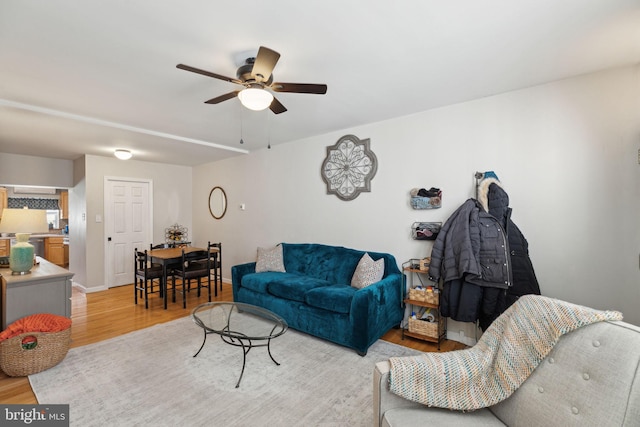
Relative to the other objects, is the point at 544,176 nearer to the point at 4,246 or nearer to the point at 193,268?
the point at 193,268

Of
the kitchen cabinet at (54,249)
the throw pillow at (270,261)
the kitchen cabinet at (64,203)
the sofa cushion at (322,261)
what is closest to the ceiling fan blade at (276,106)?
Result: the sofa cushion at (322,261)

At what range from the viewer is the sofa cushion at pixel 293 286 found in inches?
128

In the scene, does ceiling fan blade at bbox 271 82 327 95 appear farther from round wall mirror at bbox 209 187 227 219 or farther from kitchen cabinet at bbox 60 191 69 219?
kitchen cabinet at bbox 60 191 69 219

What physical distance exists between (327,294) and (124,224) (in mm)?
4693

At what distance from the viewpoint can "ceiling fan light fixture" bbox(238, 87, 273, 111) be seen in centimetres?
202

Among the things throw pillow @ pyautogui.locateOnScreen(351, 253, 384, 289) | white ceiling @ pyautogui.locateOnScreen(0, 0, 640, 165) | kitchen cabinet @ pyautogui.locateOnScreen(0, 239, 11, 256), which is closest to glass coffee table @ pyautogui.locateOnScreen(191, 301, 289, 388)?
throw pillow @ pyautogui.locateOnScreen(351, 253, 384, 289)

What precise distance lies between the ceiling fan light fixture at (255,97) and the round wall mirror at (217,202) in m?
3.89

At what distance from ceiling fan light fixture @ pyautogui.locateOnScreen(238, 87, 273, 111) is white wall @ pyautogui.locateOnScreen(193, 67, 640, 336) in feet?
6.07

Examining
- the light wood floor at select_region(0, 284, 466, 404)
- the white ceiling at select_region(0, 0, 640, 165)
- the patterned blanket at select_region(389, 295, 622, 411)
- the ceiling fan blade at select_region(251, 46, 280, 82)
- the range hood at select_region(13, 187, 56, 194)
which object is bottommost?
the light wood floor at select_region(0, 284, 466, 404)

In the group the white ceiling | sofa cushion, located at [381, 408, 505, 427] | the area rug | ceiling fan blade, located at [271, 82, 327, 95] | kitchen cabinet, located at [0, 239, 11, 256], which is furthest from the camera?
kitchen cabinet, located at [0, 239, 11, 256]

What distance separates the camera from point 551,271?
8.31 feet

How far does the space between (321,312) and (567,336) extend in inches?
84.1

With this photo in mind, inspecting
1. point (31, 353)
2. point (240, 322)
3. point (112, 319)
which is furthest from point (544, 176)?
point (112, 319)

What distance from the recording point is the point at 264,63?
1805mm
